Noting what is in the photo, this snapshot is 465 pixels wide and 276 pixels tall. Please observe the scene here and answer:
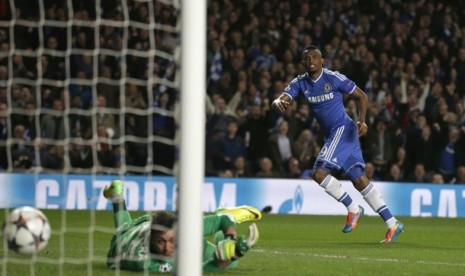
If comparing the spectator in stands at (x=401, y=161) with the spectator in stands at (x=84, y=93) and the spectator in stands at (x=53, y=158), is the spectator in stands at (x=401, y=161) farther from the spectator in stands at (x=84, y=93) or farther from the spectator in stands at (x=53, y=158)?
the spectator in stands at (x=53, y=158)

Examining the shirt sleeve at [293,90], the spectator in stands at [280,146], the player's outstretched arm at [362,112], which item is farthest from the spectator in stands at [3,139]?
the player's outstretched arm at [362,112]

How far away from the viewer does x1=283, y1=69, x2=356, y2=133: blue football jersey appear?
12133 mm

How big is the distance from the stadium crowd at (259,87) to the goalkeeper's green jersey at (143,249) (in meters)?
6.39

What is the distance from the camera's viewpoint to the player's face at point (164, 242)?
807 centimetres

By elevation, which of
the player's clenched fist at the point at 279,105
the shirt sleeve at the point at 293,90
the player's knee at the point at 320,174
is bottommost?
the player's knee at the point at 320,174

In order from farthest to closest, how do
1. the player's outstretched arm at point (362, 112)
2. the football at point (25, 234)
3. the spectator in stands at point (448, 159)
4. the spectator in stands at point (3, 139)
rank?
the spectator in stands at point (448, 159), the spectator in stands at point (3, 139), the player's outstretched arm at point (362, 112), the football at point (25, 234)

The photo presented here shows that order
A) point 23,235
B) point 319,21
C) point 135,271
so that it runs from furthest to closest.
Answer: point 319,21 < point 135,271 < point 23,235

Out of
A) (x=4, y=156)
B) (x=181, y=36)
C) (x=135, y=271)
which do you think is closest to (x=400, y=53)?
(x=4, y=156)

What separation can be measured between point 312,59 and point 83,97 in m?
6.02

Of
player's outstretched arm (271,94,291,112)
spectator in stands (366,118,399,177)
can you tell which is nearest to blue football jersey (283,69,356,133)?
player's outstretched arm (271,94,291,112)

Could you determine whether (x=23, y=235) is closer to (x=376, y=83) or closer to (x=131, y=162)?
(x=131, y=162)

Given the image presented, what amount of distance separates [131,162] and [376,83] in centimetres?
537

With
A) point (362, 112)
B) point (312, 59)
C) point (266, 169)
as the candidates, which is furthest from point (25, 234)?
point (266, 169)

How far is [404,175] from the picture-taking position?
19047mm
